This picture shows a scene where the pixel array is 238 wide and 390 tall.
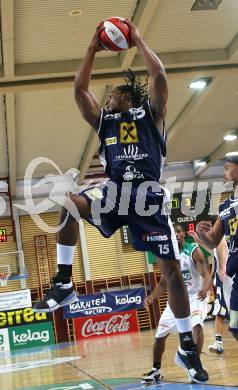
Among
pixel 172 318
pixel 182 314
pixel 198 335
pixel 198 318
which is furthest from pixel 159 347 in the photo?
pixel 182 314

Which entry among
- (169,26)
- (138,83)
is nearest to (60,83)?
(169,26)

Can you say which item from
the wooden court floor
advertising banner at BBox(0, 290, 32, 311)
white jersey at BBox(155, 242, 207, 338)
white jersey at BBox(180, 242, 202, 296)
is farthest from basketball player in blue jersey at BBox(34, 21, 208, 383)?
advertising banner at BBox(0, 290, 32, 311)

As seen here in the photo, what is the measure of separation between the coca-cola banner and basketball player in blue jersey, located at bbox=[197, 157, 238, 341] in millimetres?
13998

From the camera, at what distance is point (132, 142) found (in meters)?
4.47

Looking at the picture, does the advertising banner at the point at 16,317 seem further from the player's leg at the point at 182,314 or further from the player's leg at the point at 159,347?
the player's leg at the point at 182,314

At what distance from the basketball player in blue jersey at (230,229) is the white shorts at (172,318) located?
2384mm

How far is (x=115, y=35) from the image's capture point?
4324 mm

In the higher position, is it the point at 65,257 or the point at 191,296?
the point at 65,257

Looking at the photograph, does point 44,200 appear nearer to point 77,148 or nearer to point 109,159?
point 77,148

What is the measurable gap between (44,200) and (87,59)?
18793mm

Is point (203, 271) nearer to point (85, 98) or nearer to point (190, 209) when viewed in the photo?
point (85, 98)

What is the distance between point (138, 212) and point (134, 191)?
0.15 metres

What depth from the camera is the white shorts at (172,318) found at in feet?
24.4

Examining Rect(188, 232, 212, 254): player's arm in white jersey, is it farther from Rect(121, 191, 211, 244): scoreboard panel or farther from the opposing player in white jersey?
Rect(121, 191, 211, 244): scoreboard panel
